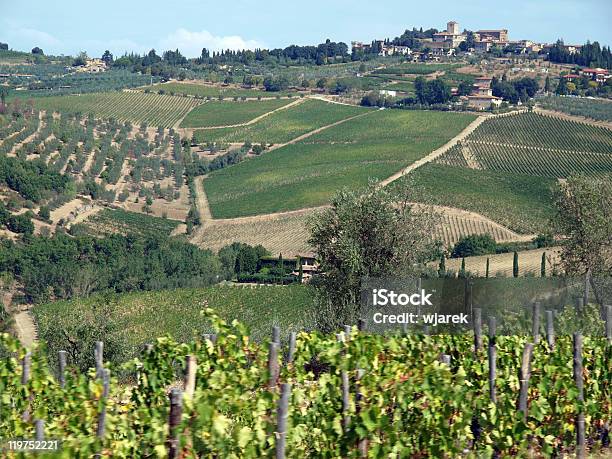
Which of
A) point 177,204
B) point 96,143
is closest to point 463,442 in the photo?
point 177,204

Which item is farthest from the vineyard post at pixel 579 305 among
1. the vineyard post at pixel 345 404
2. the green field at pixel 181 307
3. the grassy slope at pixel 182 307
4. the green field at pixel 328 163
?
the green field at pixel 328 163

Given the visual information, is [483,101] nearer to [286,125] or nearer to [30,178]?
[286,125]

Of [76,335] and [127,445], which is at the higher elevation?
[127,445]

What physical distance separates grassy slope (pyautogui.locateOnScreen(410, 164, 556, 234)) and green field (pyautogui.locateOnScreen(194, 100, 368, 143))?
3158 centimetres

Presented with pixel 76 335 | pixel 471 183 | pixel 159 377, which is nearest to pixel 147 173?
pixel 471 183

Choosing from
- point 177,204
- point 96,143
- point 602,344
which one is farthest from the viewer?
point 96,143

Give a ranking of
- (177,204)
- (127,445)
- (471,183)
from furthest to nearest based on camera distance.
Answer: (177,204)
(471,183)
(127,445)

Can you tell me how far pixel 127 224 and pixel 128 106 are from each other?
169 ft

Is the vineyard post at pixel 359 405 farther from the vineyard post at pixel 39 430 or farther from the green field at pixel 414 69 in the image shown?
the green field at pixel 414 69

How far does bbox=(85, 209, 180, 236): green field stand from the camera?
85.2 m

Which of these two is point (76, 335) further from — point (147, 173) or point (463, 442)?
point (147, 173)

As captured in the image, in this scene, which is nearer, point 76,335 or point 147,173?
point 76,335

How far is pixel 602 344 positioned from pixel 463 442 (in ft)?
10.8

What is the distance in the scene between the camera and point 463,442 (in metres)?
12.7
